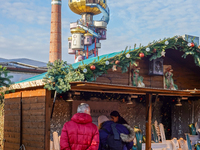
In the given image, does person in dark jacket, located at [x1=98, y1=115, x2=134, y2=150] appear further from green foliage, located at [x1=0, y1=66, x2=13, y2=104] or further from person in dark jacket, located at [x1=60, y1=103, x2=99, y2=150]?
green foliage, located at [x1=0, y1=66, x2=13, y2=104]

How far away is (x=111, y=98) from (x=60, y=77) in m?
4.70

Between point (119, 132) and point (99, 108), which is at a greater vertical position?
point (99, 108)

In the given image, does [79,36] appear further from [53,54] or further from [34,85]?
[34,85]

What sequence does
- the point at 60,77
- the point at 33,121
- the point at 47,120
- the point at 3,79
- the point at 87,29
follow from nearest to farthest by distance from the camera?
the point at 60,77, the point at 47,120, the point at 33,121, the point at 3,79, the point at 87,29

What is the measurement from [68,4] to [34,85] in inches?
1187

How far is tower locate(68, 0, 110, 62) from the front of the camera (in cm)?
3719

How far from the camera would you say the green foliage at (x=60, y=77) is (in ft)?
23.9

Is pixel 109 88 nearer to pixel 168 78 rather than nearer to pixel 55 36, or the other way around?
pixel 168 78

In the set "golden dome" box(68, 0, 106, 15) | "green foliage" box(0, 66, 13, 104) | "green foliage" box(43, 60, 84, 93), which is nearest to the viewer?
"green foliage" box(43, 60, 84, 93)

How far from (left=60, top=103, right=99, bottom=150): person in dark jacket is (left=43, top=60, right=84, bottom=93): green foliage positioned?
1.87 metres

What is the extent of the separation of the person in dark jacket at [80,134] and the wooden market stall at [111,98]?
156 centimetres

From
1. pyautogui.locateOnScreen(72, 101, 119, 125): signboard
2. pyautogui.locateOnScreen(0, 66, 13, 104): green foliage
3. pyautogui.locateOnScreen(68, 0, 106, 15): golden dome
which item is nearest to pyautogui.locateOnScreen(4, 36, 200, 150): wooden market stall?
pyautogui.locateOnScreen(72, 101, 119, 125): signboard

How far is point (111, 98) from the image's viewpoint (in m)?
11.8

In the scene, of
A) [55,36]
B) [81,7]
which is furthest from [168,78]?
[81,7]
